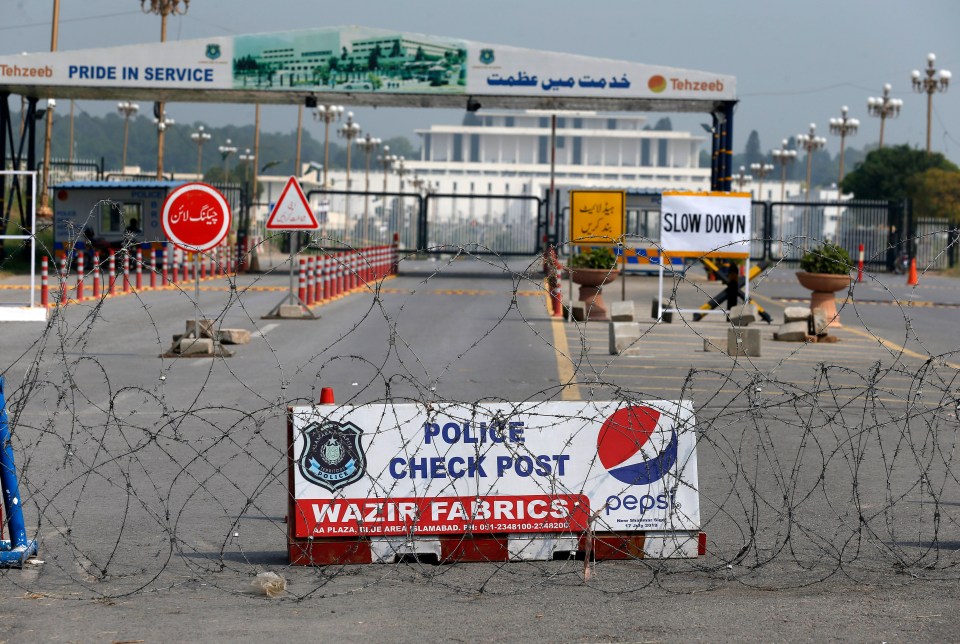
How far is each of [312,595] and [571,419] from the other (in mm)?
1598

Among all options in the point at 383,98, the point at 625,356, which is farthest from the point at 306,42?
the point at 625,356

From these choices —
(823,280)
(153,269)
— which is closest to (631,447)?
(153,269)

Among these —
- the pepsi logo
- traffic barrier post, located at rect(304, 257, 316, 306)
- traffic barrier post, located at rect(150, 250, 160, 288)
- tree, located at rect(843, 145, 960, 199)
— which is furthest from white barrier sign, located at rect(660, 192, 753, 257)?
tree, located at rect(843, 145, 960, 199)

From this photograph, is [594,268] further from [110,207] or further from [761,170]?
[761,170]

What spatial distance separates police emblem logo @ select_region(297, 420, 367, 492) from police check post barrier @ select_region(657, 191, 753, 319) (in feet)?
55.9

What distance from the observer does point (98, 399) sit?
1358 cm

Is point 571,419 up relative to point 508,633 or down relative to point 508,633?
up

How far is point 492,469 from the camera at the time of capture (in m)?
7.07

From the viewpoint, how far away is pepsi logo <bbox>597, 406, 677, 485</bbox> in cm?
714

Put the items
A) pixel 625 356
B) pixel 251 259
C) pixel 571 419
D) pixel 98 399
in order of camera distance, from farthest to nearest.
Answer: pixel 251 259 → pixel 625 356 → pixel 98 399 → pixel 571 419

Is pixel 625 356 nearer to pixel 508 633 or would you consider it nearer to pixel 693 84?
pixel 508 633

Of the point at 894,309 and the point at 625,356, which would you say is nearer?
the point at 625,356

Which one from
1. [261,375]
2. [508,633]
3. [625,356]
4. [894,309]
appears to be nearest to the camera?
[508,633]

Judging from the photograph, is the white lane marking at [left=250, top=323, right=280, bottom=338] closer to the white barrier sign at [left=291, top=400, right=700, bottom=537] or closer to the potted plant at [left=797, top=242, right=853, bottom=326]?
the potted plant at [left=797, top=242, right=853, bottom=326]
